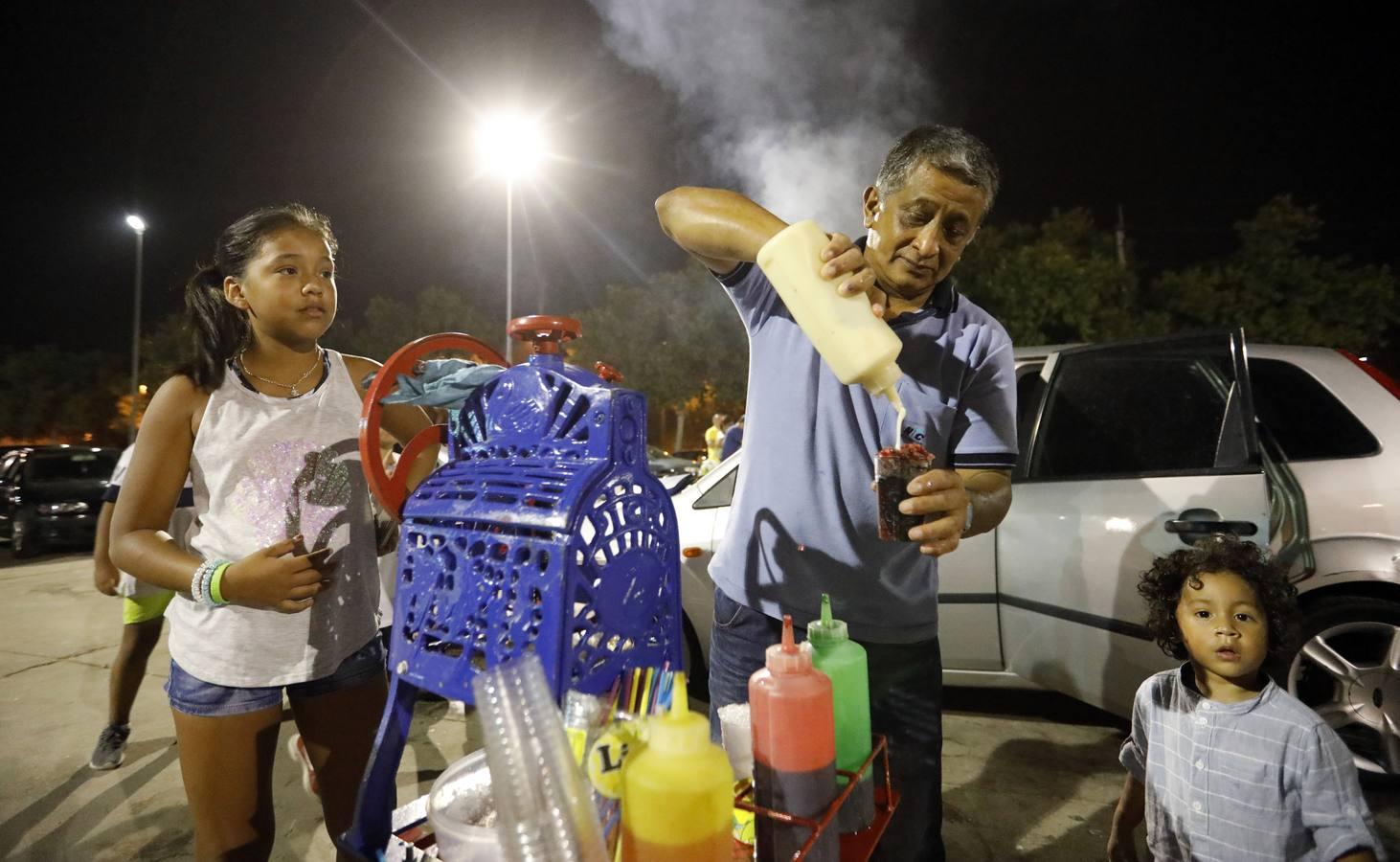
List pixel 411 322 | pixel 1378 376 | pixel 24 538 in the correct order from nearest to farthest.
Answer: pixel 1378 376 → pixel 24 538 → pixel 411 322

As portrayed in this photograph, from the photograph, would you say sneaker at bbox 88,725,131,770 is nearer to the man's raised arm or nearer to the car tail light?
the man's raised arm

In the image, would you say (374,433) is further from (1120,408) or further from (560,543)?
(1120,408)

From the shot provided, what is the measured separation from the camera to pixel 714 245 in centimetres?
148

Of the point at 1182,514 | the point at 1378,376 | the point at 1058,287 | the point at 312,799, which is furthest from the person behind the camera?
the point at 1058,287

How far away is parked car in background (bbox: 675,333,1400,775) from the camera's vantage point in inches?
117

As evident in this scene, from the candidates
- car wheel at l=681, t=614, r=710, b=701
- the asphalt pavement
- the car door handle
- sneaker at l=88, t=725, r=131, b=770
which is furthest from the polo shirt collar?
sneaker at l=88, t=725, r=131, b=770

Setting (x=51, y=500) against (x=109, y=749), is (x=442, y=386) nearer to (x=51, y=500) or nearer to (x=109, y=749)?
(x=109, y=749)

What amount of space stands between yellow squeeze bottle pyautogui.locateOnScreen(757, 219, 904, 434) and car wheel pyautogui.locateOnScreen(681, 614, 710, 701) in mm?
3028

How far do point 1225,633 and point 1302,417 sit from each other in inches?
76.9

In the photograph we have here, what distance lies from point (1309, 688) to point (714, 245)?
3.66 metres

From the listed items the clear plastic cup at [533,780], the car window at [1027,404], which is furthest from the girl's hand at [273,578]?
the car window at [1027,404]

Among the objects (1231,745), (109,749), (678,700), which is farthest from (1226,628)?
(109,749)

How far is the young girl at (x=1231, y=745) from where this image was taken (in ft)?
6.07

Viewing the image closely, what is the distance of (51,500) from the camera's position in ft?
34.9
